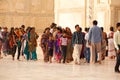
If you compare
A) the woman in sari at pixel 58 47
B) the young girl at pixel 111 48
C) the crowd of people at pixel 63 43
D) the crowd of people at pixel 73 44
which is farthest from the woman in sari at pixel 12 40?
the young girl at pixel 111 48

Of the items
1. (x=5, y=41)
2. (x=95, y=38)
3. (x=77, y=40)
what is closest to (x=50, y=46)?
(x=77, y=40)

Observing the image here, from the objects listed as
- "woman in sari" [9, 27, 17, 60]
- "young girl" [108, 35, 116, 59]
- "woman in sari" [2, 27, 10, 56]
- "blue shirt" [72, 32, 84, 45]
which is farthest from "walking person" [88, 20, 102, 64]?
"woman in sari" [2, 27, 10, 56]

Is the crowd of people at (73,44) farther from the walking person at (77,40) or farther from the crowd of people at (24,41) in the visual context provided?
the crowd of people at (24,41)

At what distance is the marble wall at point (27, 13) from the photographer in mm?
29500

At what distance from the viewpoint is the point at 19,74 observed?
34.2 ft

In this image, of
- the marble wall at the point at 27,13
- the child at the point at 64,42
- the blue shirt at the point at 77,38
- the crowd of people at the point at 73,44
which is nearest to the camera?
the blue shirt at the point at 77,38

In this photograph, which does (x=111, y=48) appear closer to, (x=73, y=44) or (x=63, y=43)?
(x=63, y=43)

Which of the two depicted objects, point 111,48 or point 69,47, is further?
point 111,48

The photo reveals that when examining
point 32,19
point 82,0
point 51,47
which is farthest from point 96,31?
point 32,19

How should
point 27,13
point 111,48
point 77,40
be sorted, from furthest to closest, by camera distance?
point 27,13 < point 111,48 < point 77,40

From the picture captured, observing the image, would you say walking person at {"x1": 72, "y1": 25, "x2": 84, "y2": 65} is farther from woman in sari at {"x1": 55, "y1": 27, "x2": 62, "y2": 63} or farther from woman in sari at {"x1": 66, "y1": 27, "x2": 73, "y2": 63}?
woman in sari at {"x1": 55, "y1": 27, "x2": 62, "y2": 63}

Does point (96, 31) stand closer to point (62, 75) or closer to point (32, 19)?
point (62, 75)

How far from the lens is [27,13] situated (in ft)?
98.8

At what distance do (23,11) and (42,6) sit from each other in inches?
59.9
